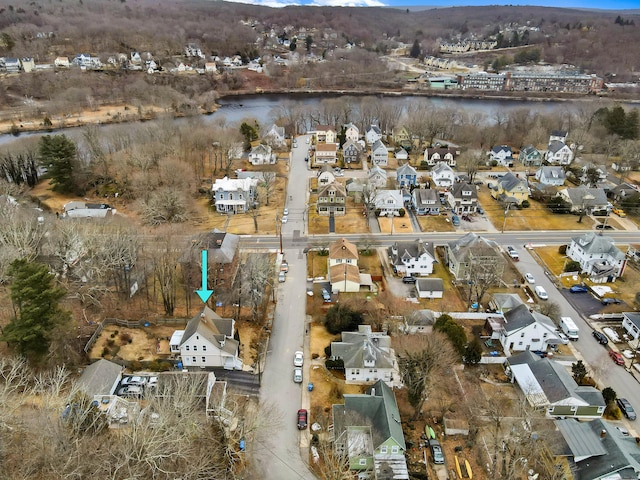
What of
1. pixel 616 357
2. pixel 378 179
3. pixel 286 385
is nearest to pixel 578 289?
pixel 616 357

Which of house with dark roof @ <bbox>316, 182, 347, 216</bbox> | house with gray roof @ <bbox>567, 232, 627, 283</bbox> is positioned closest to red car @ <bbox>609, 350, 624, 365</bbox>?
house with gray roof @ <bbox>567, 232, 627, 283</bbox>

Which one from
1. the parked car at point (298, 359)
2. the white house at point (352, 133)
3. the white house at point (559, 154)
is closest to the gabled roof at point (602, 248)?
the parked car at point (298, 359)

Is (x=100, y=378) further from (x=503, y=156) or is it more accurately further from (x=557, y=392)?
(x=503, y=156)

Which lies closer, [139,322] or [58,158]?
[139,322]

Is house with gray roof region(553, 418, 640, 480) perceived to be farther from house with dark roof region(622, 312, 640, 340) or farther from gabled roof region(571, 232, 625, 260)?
gabled roof region(571, 232, 625, 260)

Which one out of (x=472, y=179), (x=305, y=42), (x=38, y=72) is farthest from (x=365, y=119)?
(x=305, y=42)

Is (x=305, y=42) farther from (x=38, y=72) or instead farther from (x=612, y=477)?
(x=612, y=477)
